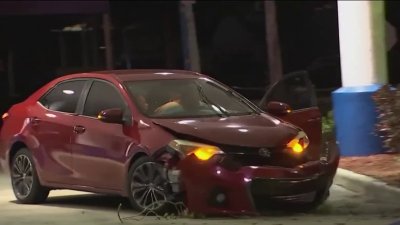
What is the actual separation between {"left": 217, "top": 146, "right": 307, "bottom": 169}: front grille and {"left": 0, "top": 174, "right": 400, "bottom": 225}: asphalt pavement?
55 cm

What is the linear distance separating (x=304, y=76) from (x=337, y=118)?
81.1 inches

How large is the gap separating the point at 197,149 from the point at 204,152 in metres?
0.08

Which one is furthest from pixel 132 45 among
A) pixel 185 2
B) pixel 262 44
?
pixel 185 2

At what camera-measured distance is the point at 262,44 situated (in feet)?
96.5

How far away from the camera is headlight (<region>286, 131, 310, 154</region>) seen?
7.95 metres

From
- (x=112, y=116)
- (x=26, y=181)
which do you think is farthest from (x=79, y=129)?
(x=26, y=181)

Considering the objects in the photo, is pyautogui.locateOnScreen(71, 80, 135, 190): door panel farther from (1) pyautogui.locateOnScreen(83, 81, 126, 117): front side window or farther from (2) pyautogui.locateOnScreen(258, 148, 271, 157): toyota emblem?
(2) pyautogui.locateOnScreen(258, 148, 271, 157): toyota emblem

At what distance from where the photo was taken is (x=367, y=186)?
9.35m

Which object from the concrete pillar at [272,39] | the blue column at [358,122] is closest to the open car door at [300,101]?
the blue column at [358,122]

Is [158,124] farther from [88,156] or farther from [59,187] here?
[59,187]

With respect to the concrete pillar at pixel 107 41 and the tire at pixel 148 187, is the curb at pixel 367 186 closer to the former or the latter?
the tire at pixel 148 187

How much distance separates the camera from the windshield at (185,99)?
8.42m

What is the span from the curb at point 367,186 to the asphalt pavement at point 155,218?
7 centimetres

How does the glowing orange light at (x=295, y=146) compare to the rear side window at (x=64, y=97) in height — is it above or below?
below
